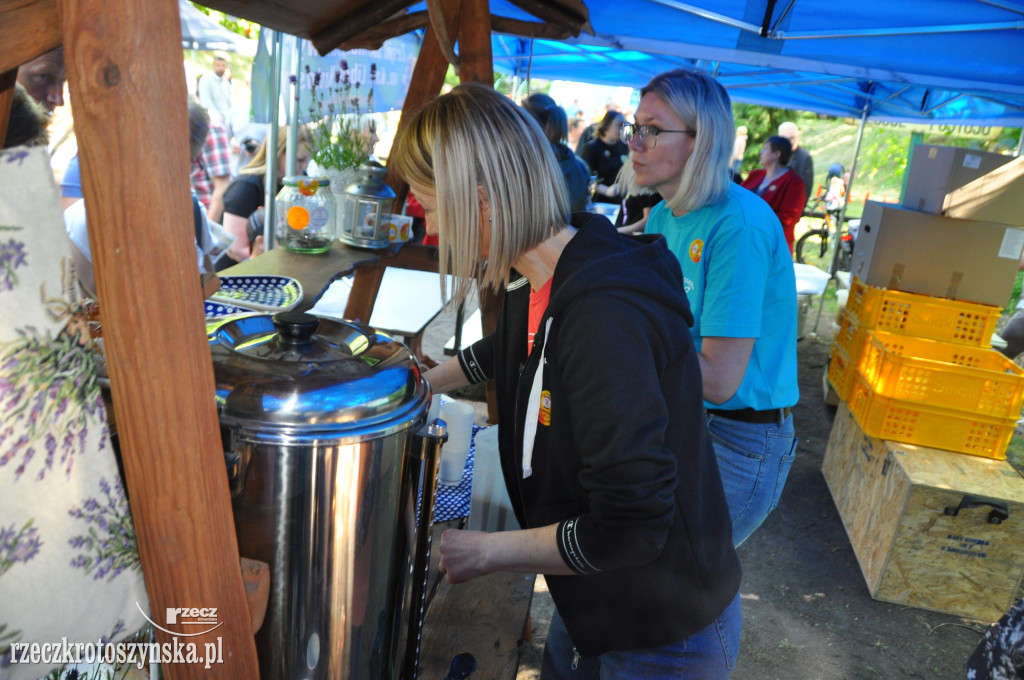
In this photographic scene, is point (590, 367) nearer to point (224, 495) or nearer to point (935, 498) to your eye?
point (224, 495)

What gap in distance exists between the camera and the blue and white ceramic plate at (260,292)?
7.06ft

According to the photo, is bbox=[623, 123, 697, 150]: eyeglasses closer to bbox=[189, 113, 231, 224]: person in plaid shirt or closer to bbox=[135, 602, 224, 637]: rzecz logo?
bbox=[135, 602, 224, 637]: rzecz logo

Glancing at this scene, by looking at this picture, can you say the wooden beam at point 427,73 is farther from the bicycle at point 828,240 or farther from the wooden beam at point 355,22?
the bicycle at point 828,240

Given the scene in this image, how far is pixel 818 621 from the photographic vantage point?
337 centimetres

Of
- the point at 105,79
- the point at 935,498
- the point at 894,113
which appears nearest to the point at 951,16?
the point at 935,498

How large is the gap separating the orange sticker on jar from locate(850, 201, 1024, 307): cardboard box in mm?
3290

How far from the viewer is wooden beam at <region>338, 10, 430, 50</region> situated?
290 cm

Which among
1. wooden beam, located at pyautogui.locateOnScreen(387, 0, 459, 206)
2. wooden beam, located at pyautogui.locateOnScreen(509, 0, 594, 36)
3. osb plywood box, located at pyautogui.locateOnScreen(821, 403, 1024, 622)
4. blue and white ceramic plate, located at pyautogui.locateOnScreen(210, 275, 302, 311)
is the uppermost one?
wooden beam, located at pyautogui.locateOnScreen(509, 0, 594, 36)

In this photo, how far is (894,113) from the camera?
32.4 ft

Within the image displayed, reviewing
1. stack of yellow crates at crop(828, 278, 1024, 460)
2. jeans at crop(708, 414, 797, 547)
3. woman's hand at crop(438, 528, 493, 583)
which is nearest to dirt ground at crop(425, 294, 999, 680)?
stack of yellow crates at crop(828, 278, 1024, 460)

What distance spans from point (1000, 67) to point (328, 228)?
14.8ft

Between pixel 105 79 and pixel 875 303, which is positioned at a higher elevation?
pixel 105 79

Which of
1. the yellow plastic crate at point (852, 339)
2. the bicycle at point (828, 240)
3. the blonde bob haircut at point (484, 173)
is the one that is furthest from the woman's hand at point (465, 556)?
the bicycle at point (828, 240)

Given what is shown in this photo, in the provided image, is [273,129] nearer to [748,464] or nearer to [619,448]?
[748,464]
